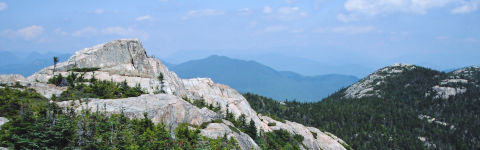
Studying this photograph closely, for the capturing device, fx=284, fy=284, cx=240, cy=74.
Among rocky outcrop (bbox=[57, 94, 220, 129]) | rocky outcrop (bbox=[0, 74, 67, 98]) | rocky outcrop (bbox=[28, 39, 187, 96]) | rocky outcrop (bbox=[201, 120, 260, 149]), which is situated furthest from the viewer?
rocky outcrop (bbox=[28, 39, 187, 96])

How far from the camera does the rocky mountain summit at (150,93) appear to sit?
1655 inches

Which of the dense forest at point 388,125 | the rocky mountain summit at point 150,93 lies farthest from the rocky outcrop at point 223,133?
the dense forest at point 388,125

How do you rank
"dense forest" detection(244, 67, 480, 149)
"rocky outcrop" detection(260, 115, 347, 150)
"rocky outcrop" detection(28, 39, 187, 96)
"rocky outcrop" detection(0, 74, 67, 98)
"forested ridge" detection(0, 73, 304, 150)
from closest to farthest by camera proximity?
1. "forested ridge" detection(0, 73, 304, 150)
2. "rocky outcrop" detection(0, 74, 67, 98)
3. "rocky outcrop" detection(28, 39, 187, 96)
4. "rocky outcrop" detection(260, 115, 347, 150)
5. "dense forest" detection(244, 67, 480, 149)

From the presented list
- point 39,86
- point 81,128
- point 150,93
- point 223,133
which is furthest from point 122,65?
point 81,128

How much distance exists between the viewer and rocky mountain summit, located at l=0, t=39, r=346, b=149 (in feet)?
138

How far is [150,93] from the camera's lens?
5512 centimetres

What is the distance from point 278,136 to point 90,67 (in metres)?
48.3

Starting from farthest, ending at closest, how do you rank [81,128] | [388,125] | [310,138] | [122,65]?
[388,125] → [310,138] → [122,65] → [81,128]

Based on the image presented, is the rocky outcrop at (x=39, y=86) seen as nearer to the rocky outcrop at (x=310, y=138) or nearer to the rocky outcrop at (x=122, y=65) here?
the rocky outcrop at (x=122, y=65)

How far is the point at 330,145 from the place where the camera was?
77438 mm

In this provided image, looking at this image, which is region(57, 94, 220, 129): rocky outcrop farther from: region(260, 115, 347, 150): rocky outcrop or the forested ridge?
region(260, 115, 347, 150): rocky outcrop

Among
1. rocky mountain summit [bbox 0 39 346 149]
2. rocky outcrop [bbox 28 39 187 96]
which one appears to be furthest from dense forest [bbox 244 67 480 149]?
rocky outcrop [bbox 28 39 187 96]

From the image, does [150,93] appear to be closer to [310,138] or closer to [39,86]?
[39,86]

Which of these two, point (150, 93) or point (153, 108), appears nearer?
point (153, 108)
